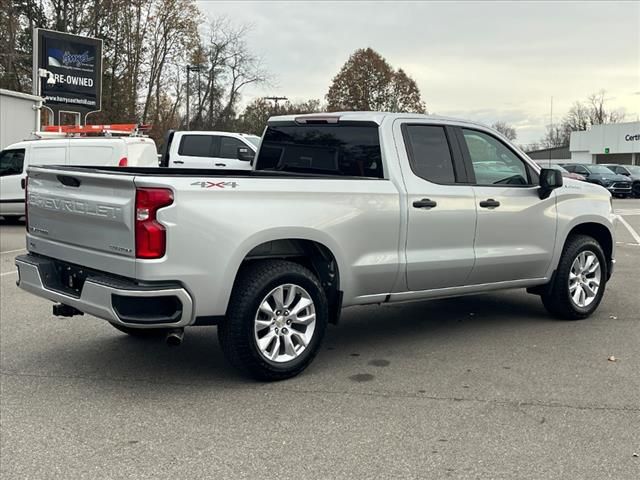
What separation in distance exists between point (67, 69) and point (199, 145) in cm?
1334

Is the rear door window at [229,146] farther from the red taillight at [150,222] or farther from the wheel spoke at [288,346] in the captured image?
the red taillight at [150,222]

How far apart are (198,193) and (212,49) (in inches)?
2091

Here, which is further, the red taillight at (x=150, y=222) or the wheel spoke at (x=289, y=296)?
the wheel spoke at (x=289, y=296)

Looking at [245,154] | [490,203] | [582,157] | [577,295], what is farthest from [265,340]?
[582,157]

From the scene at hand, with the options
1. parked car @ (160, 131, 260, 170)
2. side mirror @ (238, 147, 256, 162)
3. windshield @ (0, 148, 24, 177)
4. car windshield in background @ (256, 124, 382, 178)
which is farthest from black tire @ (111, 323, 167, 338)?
windshield @ (0, 148, 24, 177)

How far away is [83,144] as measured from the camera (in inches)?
595

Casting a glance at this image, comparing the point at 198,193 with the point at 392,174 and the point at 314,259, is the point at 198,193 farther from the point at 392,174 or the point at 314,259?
the point at 392,174

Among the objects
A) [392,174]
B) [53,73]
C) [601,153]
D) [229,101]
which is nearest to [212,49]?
[229,101]

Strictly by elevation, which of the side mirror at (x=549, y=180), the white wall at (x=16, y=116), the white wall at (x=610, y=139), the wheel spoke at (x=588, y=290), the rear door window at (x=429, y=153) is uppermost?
the white wall at (x=610, y=139)

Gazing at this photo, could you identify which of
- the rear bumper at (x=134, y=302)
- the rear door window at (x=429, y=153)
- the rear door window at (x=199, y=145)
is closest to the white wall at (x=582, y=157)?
the rear door window at (x=199, y=145)

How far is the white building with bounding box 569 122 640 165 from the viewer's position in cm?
5631

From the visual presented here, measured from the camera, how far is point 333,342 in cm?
586

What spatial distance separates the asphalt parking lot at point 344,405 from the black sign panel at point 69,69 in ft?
72.3

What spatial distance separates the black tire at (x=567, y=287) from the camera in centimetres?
638
